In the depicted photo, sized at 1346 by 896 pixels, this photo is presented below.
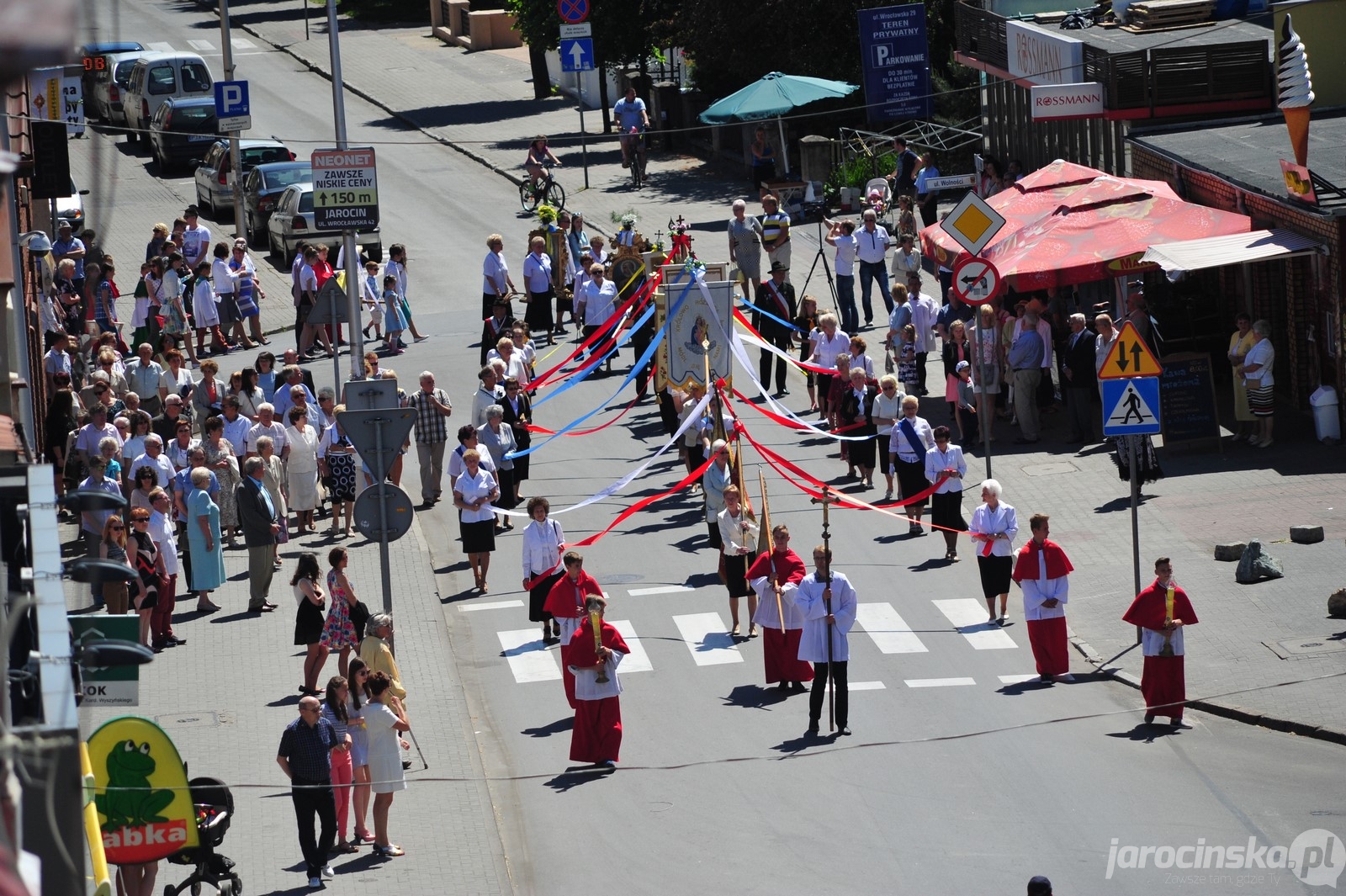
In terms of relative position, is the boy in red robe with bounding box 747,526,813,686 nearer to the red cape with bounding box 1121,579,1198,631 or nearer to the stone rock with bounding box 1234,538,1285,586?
the red cape with bounding box 1121,579,1198,631

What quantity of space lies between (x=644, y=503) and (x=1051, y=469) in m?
4.86

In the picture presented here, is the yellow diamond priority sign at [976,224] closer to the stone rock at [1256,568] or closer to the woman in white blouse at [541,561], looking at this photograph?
the stone rock at [1256,568]

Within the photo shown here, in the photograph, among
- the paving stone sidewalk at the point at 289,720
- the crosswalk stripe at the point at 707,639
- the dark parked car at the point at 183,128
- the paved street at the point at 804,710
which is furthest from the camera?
the dark parked car at the point at 183,128

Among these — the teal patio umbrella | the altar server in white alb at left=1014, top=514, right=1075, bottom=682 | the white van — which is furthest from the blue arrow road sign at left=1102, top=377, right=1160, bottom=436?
the white van

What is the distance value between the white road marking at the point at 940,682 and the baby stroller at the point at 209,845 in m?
6.52

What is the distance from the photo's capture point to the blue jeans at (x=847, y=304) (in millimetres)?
28562

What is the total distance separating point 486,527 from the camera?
20172 mm

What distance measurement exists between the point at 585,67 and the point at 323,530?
1729 centimetres

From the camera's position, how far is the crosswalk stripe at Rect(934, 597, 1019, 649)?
59.8 ft

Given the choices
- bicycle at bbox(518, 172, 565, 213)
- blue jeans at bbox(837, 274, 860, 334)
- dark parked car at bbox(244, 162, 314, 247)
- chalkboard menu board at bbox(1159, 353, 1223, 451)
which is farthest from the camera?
bicycle at bbox(518, 172, 565, 213)

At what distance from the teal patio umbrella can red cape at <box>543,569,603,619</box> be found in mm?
19674

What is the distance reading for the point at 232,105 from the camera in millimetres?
33219

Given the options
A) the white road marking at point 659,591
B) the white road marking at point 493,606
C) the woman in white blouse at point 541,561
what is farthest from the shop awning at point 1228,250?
the white road marking at point 493,606

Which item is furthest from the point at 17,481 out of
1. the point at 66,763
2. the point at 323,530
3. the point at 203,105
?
the point at 203,105
